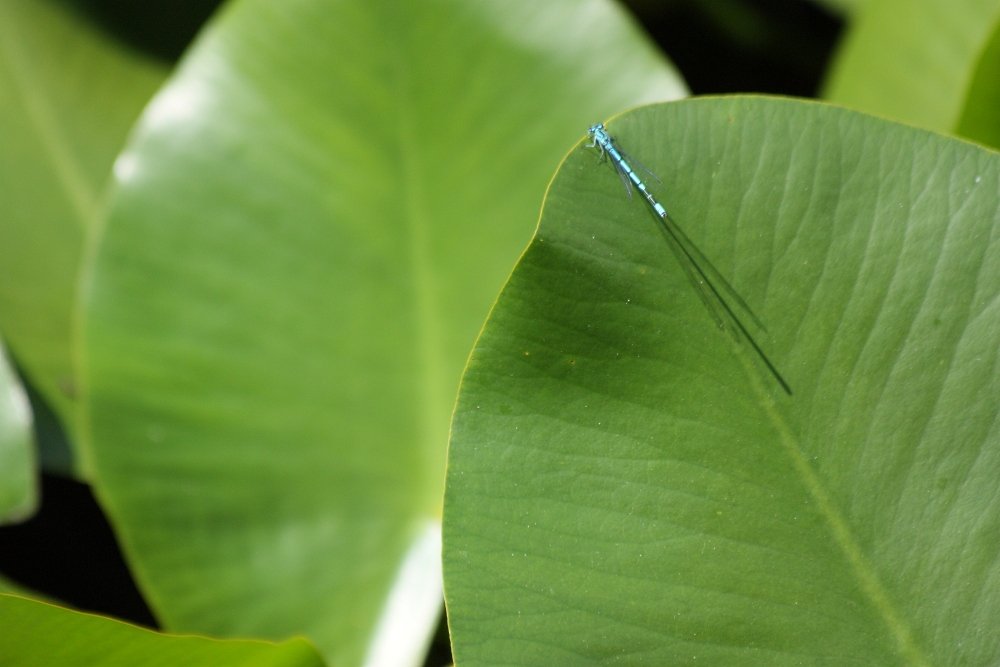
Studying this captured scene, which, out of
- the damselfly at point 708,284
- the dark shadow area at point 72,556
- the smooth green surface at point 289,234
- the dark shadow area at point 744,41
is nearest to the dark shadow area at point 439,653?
the smooth green surface at point 289,234

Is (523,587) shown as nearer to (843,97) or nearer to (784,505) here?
(784,505)

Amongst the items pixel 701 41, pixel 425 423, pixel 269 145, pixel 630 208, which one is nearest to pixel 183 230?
pixel 269 145

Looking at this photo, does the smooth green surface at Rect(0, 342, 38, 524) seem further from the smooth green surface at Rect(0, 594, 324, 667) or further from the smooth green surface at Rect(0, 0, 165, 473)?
the smooth green surface at Rect(0, 594, 324, 667)

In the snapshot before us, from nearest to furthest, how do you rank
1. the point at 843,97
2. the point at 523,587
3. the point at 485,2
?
1. the point at 523,587
2. the point at 485,2
3. the point at 843,97

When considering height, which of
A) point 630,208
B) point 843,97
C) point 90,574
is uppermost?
point 843,97

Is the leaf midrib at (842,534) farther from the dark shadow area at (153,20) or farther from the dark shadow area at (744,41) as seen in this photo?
the dark shadow area at (744,41)

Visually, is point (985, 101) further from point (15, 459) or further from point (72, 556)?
point (72, 556)

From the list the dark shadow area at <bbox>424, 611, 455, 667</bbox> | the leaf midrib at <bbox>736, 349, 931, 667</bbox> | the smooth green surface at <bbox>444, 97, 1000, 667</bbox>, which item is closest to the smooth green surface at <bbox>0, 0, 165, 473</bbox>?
the dark shadow area at <bbox>424, 611, 455, 667</bbox>

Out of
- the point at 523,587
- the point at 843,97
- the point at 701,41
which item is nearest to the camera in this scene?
the point at 523,587
